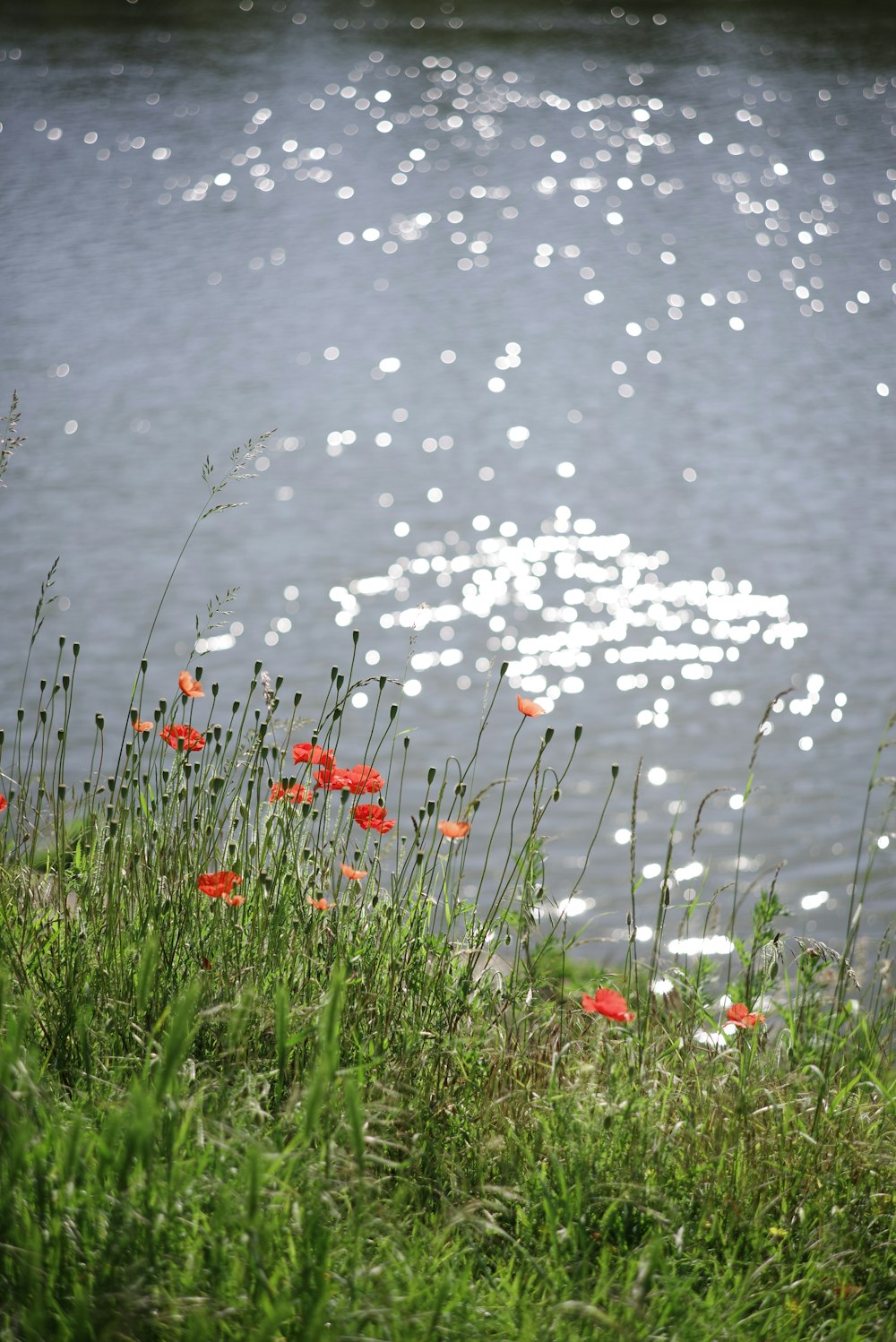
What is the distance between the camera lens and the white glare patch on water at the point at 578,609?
734 centimetres

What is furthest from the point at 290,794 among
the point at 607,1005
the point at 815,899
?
the point at 815,899

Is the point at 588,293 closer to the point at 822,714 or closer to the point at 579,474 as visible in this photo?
the point at 579,474

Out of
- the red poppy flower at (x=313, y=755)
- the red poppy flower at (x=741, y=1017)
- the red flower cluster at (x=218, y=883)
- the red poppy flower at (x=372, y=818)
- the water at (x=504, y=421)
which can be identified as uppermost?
the red poppy flower at (x=313, y=755)

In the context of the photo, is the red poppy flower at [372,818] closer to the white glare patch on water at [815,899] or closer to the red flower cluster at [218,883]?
the red flower cluster at [218,883]

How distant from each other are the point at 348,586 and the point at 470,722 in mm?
1900

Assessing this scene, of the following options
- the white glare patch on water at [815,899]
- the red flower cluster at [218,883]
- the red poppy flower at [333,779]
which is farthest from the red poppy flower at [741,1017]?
the white glare patch on water at [815,899]

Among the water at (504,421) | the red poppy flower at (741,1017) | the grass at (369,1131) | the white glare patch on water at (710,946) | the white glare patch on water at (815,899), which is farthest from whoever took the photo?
the water at (504,421)

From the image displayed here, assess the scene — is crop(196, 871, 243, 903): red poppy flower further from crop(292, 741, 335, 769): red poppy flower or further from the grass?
crop(292, 741, 335, 769): red poppy flower

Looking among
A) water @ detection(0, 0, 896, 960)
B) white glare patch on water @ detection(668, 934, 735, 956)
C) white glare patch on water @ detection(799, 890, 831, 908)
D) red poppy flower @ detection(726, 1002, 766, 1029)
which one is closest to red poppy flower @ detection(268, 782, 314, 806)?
water @ detection(0, 0, 896, 960)

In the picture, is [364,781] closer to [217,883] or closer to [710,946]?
[217,883]

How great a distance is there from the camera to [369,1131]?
6.80 feet

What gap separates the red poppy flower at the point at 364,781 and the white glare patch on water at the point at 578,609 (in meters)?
4.38

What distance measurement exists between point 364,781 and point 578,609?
5836mm

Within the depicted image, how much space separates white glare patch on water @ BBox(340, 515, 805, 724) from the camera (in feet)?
24.1
